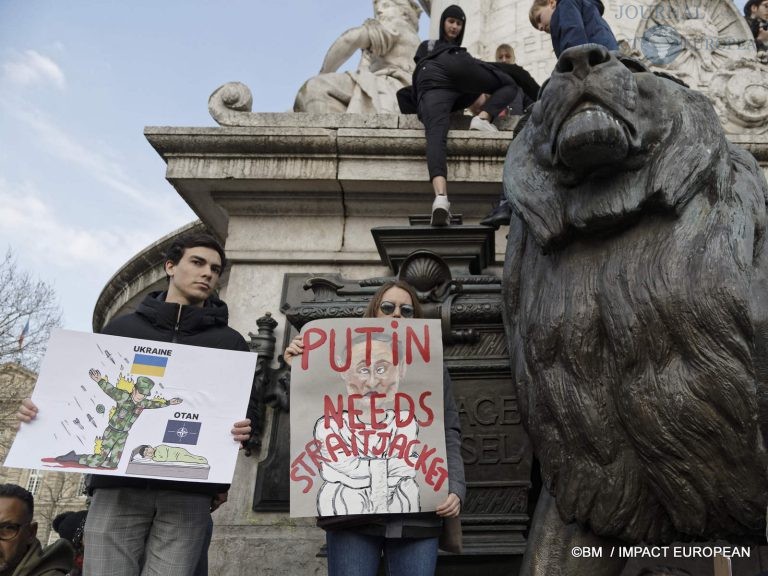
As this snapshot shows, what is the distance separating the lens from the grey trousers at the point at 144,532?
2.35 meters

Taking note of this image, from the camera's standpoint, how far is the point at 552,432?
226 cm

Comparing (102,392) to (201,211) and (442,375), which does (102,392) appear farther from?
(201,211)

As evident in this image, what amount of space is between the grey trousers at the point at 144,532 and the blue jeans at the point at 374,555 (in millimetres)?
477

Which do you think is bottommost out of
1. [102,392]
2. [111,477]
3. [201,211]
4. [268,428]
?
[111,477]

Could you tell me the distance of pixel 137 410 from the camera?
2.49 metres

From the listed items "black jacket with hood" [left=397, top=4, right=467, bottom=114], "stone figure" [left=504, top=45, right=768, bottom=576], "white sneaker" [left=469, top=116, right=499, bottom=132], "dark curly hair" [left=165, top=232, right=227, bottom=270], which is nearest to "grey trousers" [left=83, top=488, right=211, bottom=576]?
"dark curly hair" [left=165, top=232, right=227, bottom=270]

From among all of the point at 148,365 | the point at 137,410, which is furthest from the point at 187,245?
the point at 137,410

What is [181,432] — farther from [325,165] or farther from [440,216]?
[325,165]

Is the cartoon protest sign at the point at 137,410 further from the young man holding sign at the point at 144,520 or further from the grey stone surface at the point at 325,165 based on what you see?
the grey stone surface at the point at 325,165

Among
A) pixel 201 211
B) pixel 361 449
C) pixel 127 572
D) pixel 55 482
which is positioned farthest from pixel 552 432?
pixel 55 482

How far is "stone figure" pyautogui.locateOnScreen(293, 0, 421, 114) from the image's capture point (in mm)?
5348

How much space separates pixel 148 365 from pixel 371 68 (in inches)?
189

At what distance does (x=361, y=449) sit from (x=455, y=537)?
0.41 meters

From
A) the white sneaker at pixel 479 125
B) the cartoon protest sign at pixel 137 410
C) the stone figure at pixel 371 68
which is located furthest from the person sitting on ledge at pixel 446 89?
the cartoon protest sign at pixel 137 410
